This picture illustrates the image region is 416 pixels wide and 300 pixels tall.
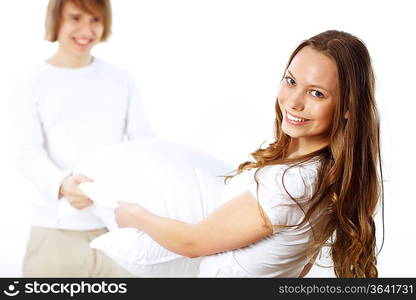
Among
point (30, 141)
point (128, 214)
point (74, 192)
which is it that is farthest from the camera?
point (30, 141)

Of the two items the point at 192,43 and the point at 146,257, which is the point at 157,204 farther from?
the point at 192,43

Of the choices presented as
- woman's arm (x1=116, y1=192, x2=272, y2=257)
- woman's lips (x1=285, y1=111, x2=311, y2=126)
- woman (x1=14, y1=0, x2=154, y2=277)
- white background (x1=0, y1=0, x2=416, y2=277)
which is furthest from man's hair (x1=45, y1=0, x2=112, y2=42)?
woman's lips (x1=285, y1=111, x2=311, y2=126)

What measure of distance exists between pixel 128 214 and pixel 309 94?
21.0 inches

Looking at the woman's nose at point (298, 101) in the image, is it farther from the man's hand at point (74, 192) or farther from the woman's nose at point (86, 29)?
the woman's nose at point (86, 29)

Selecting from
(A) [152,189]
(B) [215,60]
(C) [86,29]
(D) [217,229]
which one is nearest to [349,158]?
(D) [217,229]

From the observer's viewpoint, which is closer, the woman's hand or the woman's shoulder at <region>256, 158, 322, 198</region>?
the woman's shoulder at <region>256, 158, 322, 198</region>

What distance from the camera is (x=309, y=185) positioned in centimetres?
127

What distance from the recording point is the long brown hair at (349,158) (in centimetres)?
126

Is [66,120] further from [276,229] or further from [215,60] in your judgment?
[276,229]

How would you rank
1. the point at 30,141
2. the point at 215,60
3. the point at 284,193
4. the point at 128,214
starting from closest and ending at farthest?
the point at 284,193 → the point at 128,214 → the point at 30,141 → the point at 215,60

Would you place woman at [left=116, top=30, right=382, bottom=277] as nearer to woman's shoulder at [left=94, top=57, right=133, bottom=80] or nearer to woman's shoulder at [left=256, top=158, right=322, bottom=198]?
woman's shoulder at [left=256, top=158, right=322, bottom=198]

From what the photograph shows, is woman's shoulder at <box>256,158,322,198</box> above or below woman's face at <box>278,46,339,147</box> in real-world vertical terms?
below

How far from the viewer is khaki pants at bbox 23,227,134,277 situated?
1.92 meters

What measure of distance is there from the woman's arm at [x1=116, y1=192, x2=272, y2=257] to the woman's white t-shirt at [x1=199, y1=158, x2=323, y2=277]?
2 cm
